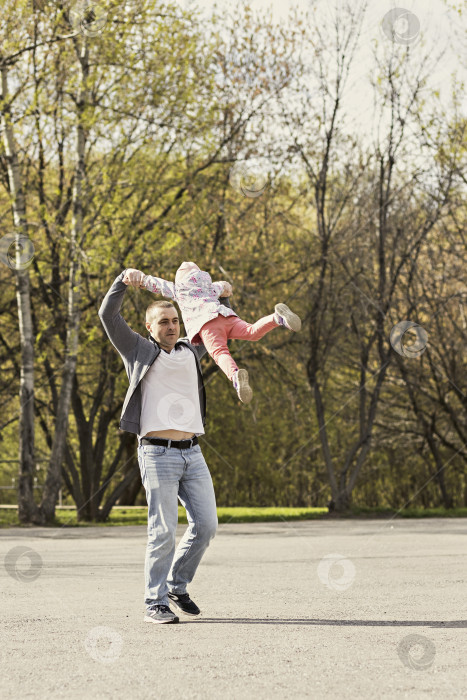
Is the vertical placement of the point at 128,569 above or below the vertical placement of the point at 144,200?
below

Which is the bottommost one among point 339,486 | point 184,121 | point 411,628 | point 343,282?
point 339,486

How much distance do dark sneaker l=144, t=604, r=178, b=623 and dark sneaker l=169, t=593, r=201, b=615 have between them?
14 cm

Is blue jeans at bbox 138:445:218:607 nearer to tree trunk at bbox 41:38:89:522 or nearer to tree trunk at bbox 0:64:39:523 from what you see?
tree trunk at bbox 0:64:39:523

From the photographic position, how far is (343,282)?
2027 cm

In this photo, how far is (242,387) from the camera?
5.24 metres

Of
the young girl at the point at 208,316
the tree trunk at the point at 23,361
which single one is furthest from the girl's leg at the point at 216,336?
the tree trunk at the point at 23,361

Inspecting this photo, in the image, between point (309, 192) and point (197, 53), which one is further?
point (309, 192)

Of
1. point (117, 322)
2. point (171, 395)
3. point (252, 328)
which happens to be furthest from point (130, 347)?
point (252, 328)

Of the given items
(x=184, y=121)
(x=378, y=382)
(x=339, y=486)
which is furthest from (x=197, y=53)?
(x=339, y=486)

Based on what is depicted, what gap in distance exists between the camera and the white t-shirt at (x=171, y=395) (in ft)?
19.4

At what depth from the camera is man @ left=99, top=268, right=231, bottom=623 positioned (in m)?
5.91

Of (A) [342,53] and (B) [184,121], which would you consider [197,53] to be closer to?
(B) [184,121]

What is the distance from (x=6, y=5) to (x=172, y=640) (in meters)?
13.1

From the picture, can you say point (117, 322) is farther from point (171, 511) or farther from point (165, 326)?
point (171, 511)
